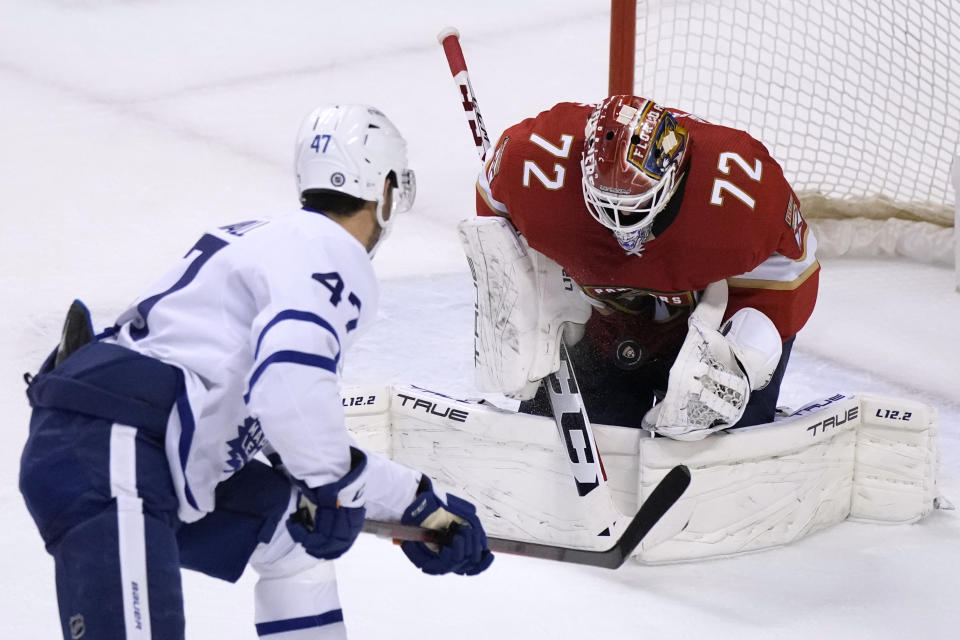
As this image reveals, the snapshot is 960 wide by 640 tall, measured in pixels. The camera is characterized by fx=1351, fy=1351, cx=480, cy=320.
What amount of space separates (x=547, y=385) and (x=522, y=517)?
273 mm

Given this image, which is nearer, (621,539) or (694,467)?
(621,539)

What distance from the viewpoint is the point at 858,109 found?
14.6ft

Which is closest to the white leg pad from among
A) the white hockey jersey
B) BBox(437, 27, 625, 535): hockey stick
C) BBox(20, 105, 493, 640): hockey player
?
BBox(437, 27, 625, 535): hockey stick

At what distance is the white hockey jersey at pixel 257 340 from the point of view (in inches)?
63.1

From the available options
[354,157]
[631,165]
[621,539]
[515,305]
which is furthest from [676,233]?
[354,157]

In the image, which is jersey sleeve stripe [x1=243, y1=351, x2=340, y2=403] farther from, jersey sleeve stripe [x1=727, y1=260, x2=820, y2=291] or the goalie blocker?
jersey sleeve stripe [x1=727, y1=260, x2=820, y2=291]

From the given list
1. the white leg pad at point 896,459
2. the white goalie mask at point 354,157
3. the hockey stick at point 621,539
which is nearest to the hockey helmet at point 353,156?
the white goalie mask at point 354,157

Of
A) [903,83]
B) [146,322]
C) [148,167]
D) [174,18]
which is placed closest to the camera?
[146,322]

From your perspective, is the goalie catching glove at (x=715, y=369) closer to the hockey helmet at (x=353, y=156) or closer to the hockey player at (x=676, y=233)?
the hockey player at (x=676, y=233)

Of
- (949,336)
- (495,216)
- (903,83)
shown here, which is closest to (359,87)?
(903,83)

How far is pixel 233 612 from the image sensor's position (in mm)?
2430

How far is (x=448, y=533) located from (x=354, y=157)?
21.9 inches

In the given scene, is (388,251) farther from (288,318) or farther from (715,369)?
(288,318)

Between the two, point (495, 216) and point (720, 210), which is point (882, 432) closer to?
point (720, 210)
